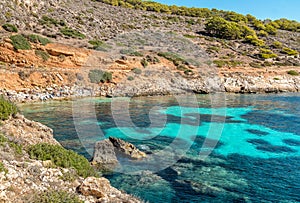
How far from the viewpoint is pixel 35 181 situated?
5.80 m

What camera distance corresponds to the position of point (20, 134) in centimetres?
850

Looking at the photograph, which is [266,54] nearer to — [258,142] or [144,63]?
[144,63]

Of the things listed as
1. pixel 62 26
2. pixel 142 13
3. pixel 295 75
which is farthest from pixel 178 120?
pixel 142 13

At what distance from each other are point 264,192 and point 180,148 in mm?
5228

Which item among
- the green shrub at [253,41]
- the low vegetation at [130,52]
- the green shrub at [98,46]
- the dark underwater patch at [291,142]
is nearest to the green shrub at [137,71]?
the low vegetation at [130,52]

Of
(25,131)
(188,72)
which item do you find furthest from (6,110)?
(188,72)

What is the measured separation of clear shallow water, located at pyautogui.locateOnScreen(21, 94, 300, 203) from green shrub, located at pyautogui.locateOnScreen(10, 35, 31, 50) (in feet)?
30.4

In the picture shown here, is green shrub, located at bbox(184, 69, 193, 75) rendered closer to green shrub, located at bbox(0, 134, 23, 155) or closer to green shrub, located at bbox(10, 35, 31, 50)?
green shrub, located at bbox(10, 35, 31, 50)

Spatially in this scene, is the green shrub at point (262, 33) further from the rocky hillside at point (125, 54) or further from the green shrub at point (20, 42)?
the green shrub at point (20, 42)

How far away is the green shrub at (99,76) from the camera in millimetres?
31800

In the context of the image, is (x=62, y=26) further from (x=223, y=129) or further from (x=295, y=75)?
(x=295, y=75)

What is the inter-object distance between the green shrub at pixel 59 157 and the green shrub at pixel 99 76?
24.4 metres

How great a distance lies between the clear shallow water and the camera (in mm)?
9203

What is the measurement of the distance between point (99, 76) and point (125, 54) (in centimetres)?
879
